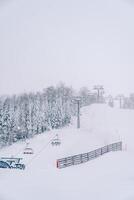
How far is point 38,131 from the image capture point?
34281mm

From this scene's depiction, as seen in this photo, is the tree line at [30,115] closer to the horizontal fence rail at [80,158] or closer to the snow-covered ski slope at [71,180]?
the snow-covered ski slope at [71,180]

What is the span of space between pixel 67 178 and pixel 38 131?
21.7 metres

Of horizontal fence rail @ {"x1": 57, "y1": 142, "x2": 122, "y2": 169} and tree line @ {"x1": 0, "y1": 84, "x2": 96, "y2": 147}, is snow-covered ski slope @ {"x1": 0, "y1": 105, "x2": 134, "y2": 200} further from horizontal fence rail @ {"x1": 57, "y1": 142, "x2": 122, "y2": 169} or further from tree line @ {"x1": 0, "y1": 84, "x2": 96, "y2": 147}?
tree line @ {"x1": 0, "y1": 84, "x2": 96, "y2": 147}

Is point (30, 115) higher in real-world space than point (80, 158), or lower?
higher

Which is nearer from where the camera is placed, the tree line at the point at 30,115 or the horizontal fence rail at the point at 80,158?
the horizontal fence rail at the point at 80,158

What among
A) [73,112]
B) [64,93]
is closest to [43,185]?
[73,112]

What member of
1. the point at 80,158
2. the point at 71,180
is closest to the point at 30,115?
the point at 80,158

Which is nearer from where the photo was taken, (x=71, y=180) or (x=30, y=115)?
(x=71, y=180)

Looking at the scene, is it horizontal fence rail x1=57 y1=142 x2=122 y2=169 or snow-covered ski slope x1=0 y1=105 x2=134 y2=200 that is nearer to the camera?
snow-covered ski slope x1=0 y1=105 x2=134 y2=200

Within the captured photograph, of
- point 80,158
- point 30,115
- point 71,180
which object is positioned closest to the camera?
point 71,180

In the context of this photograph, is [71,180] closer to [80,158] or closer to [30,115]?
[80,158]

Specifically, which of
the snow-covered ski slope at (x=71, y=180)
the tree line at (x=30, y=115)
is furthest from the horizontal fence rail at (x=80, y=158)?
the tree line at (x=30, y=115)

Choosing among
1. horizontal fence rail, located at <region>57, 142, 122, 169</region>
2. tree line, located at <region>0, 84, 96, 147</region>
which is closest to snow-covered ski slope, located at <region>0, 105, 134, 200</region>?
horizontal fence rail, located at <region>57, 142, 122, 169</region>

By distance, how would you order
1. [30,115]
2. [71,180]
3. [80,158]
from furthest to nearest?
[30,115], [80,158], [71,180]
